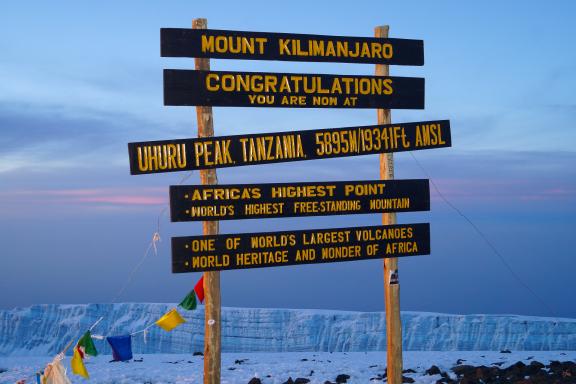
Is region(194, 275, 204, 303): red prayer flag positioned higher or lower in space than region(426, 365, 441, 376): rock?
higher

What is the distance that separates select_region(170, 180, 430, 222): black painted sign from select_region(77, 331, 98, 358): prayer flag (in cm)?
250

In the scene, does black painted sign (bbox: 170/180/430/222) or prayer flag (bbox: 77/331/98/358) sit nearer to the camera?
black painted sign (bbox: 170/180/430/222)

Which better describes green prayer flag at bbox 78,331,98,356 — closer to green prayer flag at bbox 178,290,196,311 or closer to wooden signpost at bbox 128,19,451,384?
Result: green prayer flag at bbox 178,290,196,311

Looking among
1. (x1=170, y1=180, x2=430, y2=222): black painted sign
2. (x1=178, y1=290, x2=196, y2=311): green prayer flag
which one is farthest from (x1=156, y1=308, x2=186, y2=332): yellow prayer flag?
(x1=170, y1=180, x2=430, y2=222): black painted sign

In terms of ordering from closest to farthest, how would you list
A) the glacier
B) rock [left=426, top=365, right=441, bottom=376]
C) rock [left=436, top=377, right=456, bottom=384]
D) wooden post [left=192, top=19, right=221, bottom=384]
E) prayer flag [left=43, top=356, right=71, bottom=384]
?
wooden post [left=192, top=19, right=221, bottom=384]
prayer flag [left=43, top=356, right=71, bottom=384]
rock [left=436, top=377, right=456, bottom=384]
rock [left=426, top=365, right=441, bottom=376]
the glacier

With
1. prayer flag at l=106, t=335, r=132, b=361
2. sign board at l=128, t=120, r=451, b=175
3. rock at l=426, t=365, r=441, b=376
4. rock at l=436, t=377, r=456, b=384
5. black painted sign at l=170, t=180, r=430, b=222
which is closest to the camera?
sign board at l=128, t=120, r=451, b=175

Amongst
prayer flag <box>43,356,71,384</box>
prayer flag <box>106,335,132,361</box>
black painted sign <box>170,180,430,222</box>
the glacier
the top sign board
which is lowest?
the glacier

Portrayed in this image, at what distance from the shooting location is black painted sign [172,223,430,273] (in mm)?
10414

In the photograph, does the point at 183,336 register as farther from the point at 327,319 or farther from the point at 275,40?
the point at 275,40

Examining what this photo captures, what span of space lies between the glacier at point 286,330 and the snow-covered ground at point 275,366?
9.20 metres

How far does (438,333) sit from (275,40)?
18.8 m

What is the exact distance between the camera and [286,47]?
11.0 meters

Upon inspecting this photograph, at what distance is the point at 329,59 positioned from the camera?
11.3m

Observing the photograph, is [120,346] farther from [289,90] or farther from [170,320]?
[289,90]
